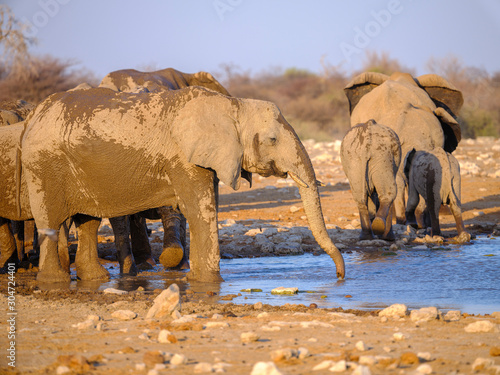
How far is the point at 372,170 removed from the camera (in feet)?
34.4

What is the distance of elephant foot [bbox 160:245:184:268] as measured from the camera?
26.4 feet

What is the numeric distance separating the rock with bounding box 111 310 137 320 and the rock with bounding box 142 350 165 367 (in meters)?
1.35

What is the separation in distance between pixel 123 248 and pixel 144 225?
1102mm

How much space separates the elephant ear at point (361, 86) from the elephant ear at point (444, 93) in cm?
92

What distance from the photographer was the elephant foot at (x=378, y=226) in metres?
9.95

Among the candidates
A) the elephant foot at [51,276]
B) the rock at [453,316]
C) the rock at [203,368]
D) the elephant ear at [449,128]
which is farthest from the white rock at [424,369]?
the elephant ear at [449,128]

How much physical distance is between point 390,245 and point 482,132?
3006cm

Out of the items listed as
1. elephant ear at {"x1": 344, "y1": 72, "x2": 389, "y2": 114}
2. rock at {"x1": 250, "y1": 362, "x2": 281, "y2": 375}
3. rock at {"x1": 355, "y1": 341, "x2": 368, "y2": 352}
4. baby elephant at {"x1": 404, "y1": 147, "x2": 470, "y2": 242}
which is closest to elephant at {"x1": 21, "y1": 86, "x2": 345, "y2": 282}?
rock at {"x1": 355, "y1": 341, "x2": 368, "y2": 352}

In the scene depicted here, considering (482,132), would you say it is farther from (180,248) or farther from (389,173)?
(180,248)

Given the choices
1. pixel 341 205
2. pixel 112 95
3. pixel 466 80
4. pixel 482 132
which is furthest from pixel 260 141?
pixel 466 80

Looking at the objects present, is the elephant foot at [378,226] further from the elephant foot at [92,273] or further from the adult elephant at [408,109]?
the elephant foot at [92,273]

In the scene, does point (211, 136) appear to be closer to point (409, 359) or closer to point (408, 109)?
point (409, 359)

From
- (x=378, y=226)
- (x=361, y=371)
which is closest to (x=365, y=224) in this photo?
(x=378, y=226)

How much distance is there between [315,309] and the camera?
5371 mm
